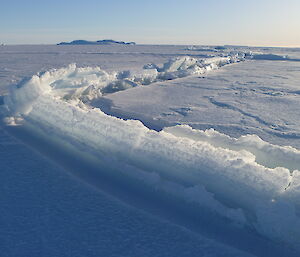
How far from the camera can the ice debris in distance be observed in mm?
1456

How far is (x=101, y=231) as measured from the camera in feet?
5.04

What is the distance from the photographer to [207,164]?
1.76 meters

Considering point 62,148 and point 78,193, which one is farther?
point 62,148

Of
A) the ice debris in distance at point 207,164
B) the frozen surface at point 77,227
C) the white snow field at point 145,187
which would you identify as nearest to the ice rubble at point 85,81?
the white snow field at point 145,187

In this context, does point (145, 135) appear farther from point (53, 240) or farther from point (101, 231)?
point (53, 240)

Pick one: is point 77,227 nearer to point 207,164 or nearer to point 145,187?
point 145,187

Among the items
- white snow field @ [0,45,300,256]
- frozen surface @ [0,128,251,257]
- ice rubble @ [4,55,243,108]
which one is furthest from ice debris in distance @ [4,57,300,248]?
ice rubble @ [4,55,243,108]

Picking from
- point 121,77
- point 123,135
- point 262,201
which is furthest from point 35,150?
point 121,77

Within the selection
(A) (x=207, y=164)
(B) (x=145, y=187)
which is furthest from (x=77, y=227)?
(A) (x=207, y=164)

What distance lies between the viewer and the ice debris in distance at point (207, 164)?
146 centimetres

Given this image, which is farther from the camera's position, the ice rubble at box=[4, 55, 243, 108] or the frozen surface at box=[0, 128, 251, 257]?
the ice rubble at box=[4, 55, 243, 108]

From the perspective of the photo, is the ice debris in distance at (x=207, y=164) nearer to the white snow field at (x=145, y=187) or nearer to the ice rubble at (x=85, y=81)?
the white snow field at (x=145, y=187)

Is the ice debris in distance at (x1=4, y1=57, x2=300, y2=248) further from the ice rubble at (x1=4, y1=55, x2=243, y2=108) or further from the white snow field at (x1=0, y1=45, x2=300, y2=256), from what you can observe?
the ice rubble at (x1=4, y1=55, x2=243, y2=108)

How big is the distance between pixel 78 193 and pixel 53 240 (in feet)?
1.58
